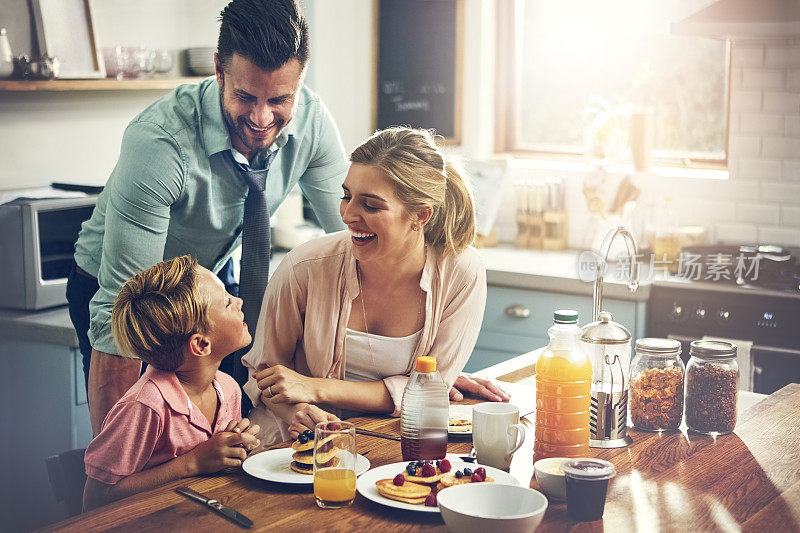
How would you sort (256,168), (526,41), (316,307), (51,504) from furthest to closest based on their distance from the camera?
(526,41), (51,504), (256,168), (316,307)

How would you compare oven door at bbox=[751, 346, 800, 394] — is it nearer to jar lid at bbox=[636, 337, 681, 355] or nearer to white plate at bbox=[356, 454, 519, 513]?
jar lid at bbox=[636, 337, 681, 355]

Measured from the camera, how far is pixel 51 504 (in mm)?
3236

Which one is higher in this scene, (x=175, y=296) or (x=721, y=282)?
(x=175, y=296)

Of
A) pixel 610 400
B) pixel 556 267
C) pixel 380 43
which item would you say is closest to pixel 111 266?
pixel 610 400

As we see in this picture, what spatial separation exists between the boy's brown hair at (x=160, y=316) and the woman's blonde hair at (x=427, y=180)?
503 millimetres

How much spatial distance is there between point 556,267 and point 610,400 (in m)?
2.03

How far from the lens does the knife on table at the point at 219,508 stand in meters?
1.55

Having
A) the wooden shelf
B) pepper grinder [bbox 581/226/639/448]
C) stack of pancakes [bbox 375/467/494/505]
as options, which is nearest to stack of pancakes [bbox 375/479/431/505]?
stack of pancakes [bbox 375/467/494/505]

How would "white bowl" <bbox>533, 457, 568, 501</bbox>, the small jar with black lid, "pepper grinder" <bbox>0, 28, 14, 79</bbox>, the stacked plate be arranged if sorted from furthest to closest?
the stacked plate → "pepper grinder" <bbox>0, 28, 14, 79</bbox> → the small jar with black lid → "white bowl" <bbox>533, 457, 568, 501</bbox>

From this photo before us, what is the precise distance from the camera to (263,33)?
7.35 feet

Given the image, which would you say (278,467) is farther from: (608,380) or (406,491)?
(608,380)

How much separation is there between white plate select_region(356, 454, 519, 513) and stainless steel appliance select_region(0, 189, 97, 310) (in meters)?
1.77

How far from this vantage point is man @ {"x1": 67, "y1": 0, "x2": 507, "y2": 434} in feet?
7.46

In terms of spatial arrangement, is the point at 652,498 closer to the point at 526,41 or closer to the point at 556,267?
the point at 556,267
